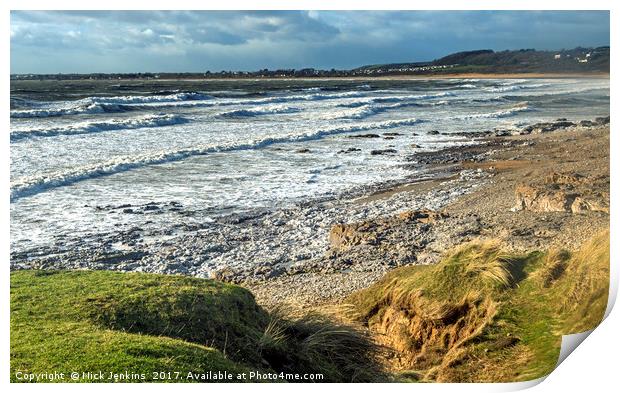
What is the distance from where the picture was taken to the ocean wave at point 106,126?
1164 centimetres

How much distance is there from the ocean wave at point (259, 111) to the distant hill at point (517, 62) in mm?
18513

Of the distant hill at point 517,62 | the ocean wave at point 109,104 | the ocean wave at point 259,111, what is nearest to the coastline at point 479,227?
the distant hill at point 517,62

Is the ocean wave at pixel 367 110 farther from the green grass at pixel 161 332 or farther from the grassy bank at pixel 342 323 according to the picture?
the green grass at pixel 161 332

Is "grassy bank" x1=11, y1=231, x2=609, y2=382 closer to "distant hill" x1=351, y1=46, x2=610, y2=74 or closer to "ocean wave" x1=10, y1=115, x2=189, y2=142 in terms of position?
"distant hill" x1=351, y1=46, x2=610, y2=74

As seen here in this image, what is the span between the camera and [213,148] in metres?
15.3

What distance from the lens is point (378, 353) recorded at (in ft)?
21.3

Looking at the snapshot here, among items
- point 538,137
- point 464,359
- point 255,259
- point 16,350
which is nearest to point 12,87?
point 16,350

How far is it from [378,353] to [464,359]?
0.83m

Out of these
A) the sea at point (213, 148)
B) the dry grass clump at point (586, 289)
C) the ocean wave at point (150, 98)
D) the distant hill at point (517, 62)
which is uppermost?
the distant hill at point (517, 62)

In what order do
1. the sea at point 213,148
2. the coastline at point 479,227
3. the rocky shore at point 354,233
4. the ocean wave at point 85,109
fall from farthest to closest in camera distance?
the ocean wave at point 85,109 < the sea at point 213,148 < the rocky shore at point 354,233 < the coastline at point 479,227

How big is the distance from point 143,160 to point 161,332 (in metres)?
7.29

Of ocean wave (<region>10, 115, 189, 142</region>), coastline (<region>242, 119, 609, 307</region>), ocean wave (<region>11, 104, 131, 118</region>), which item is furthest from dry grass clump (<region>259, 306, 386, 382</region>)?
ocean wave (<region>11, 104, 131, 118</region>)

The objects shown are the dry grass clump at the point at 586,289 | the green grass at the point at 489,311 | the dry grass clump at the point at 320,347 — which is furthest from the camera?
the dry grass clump at the point at 586,289
